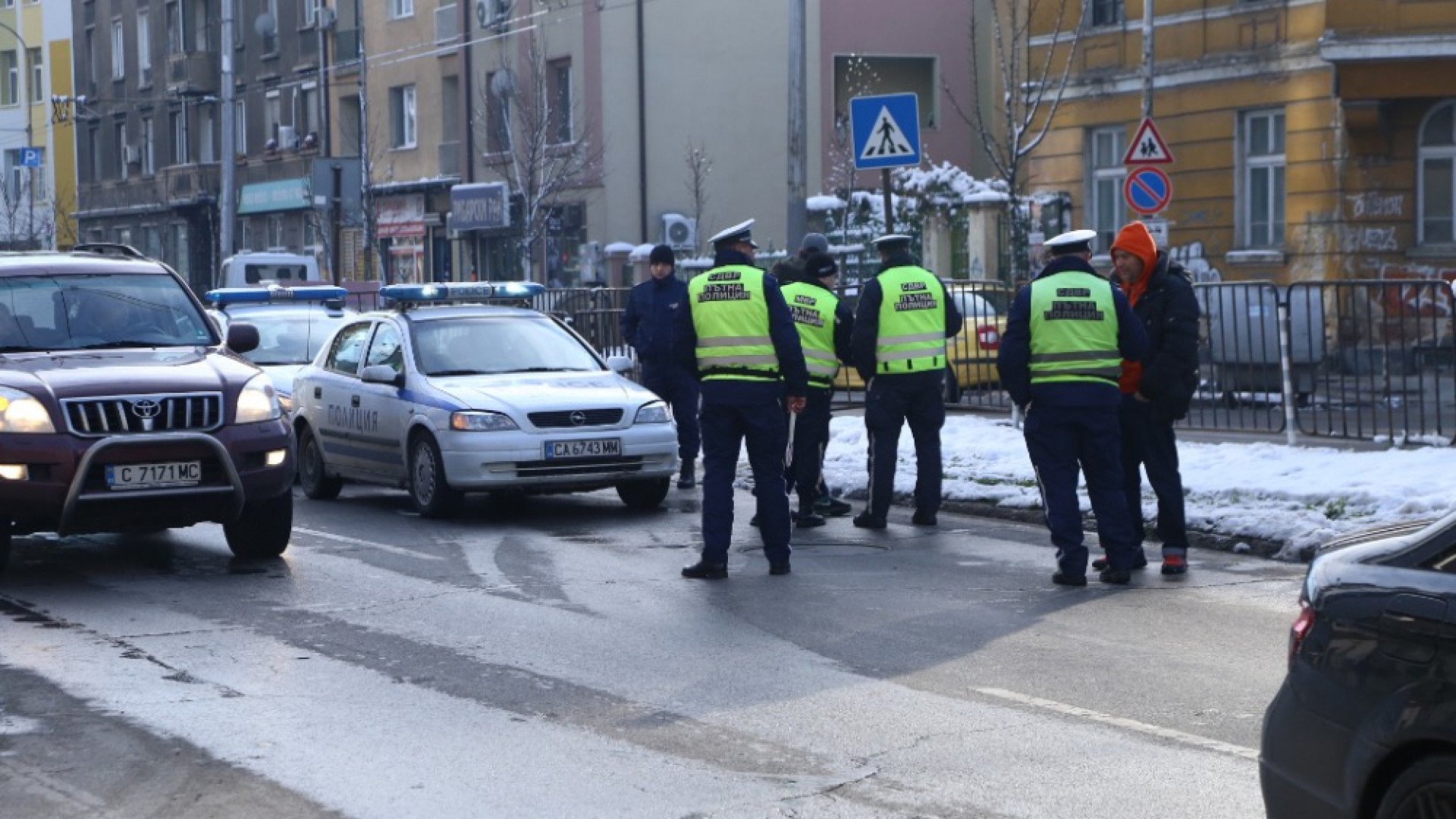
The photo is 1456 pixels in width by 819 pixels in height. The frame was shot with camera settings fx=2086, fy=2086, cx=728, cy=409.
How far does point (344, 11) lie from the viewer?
51906 mm

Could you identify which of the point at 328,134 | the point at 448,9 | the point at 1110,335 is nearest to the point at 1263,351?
the point at 1110,335

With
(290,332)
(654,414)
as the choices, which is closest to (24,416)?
(654,414)

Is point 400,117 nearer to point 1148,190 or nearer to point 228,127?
point 228,127

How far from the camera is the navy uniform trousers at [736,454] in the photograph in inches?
438

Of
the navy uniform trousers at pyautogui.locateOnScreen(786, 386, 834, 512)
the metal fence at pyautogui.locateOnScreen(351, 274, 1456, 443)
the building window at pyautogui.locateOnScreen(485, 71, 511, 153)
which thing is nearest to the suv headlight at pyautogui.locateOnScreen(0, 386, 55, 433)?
the navy uniform trousers at pyautogui.locateOnScreen(786, 386, 834, 512)

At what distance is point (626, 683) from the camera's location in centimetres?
814

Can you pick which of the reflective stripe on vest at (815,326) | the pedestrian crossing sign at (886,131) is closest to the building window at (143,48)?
the pedestrian crossing sign at (886,131)

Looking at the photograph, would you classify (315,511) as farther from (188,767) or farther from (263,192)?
(263,192)

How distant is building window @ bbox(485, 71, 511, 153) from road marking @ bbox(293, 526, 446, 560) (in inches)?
1214

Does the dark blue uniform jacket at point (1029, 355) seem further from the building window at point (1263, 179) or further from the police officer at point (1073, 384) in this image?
the building window at point (1263, 179)

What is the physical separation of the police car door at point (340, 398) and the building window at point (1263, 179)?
16.2m

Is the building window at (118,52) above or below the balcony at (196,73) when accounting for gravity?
above

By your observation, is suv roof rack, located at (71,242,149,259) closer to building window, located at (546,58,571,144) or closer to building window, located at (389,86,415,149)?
building window, located at (546,58,571,144)

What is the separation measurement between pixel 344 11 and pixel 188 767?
47.2 metres
